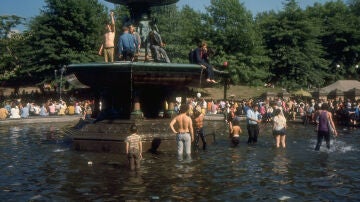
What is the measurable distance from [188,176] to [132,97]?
262 inches

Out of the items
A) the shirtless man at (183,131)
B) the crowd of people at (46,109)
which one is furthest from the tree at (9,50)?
the shirtless man at (183,131)

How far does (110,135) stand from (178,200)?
26.0ft

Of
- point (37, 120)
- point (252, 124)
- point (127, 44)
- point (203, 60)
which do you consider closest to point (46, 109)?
point (37, 120)

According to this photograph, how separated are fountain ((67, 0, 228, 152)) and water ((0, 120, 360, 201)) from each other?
807mm

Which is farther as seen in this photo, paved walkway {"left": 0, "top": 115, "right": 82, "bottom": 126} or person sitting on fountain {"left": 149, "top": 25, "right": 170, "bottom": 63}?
paved walkway {"left": 0, "top": 115, "right": 82, "bottom": 126}

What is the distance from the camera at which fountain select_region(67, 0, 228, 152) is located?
55.2 feet

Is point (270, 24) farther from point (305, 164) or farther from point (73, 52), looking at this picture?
point (305, 164)

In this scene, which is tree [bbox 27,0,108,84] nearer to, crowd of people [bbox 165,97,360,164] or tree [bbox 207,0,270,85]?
tree [bbox 207,0,270,85]

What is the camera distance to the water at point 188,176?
986 cm

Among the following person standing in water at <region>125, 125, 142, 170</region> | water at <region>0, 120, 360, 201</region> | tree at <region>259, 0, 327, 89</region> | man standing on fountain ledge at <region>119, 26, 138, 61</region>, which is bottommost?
water at <region>0, 120, 360, 201</region>

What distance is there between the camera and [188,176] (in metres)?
11.9

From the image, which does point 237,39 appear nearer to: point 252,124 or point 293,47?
point 293,47

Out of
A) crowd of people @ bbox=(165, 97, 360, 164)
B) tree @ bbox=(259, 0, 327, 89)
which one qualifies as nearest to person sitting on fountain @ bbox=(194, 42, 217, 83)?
crowd of people @ bbox=(165, 97, 360, 164)

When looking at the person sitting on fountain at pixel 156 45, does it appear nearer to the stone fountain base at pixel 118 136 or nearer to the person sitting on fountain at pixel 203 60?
the person sitting on fountain at pixel 203 60
